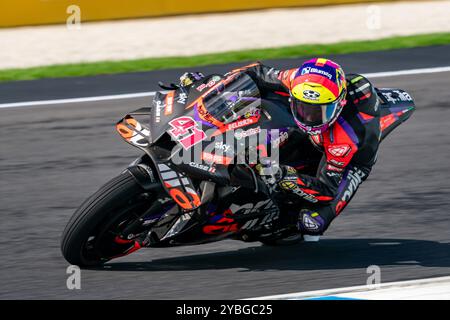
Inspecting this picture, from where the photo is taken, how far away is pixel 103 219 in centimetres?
616

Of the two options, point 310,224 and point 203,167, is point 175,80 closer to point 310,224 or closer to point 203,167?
point 310,224

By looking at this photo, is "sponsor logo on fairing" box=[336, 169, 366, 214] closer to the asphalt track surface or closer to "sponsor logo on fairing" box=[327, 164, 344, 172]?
"sponsor logo on fairing" box=[327, 164, 344, 172]

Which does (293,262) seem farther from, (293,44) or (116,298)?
(293,44)

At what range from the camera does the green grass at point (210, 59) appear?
40.4ft

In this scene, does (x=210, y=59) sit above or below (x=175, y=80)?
above

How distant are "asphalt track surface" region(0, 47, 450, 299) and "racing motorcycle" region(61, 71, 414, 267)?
0.92 ft

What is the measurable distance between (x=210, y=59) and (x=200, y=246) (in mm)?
5942

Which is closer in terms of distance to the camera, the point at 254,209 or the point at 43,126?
the point at 254,209

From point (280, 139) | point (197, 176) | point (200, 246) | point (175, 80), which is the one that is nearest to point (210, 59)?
point (175, 80)

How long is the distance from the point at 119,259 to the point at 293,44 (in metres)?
7.39

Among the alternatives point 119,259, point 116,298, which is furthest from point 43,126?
point 116,298

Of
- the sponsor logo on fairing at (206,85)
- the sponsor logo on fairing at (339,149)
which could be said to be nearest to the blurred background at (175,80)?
the sponsor logo on fairing at (339,149)

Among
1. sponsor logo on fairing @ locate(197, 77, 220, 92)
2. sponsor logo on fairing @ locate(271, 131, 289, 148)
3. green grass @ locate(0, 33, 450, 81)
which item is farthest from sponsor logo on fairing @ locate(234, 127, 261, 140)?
green grass @ locate(0, 33, 450, 81)

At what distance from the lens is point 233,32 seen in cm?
1420
